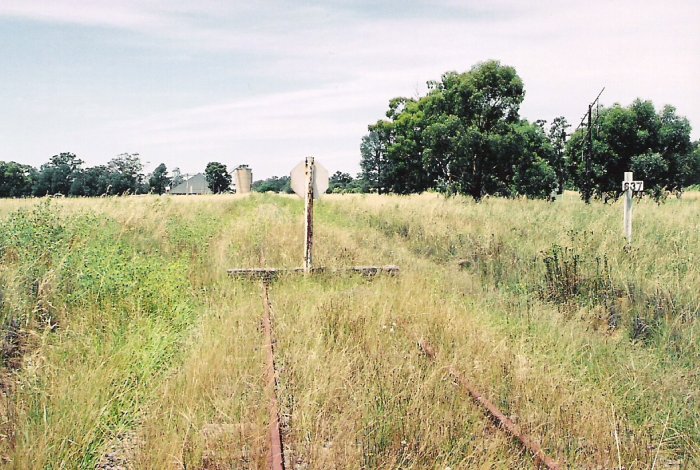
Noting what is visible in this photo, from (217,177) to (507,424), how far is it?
13258 centimetres

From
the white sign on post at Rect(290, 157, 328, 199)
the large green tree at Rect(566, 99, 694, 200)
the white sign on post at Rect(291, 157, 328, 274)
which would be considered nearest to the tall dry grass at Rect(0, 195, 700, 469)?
the white sign on post at Rect(291, 157, 328, 274)

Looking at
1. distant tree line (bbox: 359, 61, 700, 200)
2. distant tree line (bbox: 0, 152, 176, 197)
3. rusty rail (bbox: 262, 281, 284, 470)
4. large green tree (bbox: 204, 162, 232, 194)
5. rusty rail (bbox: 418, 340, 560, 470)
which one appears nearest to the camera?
rusty rail (bbox: 262, 281, 284, 470)

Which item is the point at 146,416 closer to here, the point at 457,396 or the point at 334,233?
the point at 457,396

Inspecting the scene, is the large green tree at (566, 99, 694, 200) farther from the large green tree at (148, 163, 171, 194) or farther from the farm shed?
the farm shed

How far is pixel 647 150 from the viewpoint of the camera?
119 ft

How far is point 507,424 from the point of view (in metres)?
3.58

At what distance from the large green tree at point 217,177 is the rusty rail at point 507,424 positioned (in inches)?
5125

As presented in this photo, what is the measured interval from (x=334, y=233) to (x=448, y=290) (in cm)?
739

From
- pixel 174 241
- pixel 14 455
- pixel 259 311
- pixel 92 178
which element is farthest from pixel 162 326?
pixel 92 178

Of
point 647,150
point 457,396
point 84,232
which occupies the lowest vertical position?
point 457,396

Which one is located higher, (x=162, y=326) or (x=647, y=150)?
(x=647, y=150)

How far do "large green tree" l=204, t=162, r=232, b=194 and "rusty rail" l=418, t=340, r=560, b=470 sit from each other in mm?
130187

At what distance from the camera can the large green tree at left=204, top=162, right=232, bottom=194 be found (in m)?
131

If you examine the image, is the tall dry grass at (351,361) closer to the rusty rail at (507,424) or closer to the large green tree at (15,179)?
the rusty rail at (507,424)
